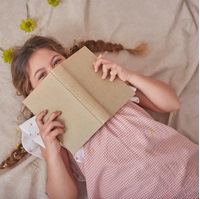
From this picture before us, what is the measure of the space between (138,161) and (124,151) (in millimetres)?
47

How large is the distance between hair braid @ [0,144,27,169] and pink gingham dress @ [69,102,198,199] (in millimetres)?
232

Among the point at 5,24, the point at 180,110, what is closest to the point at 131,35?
the point at 180,110

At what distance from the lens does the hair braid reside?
973mm

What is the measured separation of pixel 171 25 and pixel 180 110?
1.11 feet

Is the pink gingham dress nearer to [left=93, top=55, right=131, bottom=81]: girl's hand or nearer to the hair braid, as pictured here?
[left=93, top=55, right=131, bottom=81]: girl's hand

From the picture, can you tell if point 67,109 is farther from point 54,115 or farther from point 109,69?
point 109,69

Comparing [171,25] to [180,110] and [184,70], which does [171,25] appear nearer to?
[184,70]

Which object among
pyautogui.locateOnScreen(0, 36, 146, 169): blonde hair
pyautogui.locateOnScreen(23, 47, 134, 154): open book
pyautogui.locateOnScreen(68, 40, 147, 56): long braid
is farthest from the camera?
pyautogui.locateOnScreen(68, 40, 147, 56): long braid

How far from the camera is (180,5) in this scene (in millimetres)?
1146

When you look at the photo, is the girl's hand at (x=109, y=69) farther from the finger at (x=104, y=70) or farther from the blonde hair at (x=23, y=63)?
the blonde hair at (x=23, y=63)

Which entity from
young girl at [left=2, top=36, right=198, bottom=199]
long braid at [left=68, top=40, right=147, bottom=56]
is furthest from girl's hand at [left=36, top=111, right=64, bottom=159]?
long braid at [left=68, top=40, right=147, bottom=56]

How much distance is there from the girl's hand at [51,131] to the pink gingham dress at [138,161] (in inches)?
3.5

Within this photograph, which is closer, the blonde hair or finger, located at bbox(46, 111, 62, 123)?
finger, located at bbox(46, 111, 62, 123)

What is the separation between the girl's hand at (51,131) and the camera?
80 cm
